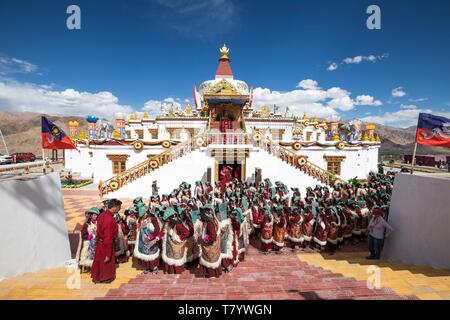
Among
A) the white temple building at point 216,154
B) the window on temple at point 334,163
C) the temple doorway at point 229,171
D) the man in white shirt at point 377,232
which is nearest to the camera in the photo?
the man in white shirt at point 377,232

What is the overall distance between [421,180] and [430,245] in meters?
1.58

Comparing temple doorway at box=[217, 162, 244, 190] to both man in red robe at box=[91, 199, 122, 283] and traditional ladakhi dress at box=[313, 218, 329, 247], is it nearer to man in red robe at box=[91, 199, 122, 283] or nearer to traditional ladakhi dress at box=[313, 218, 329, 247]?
traditional ladakhi dress at box=[313, 218, 329, 247]

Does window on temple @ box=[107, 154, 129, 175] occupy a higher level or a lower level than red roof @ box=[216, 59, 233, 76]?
lower

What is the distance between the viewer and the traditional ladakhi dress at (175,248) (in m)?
5.36

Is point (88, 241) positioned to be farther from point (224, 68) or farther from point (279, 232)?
point (224, 68)

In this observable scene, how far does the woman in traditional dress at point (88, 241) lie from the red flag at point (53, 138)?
217 centimetres

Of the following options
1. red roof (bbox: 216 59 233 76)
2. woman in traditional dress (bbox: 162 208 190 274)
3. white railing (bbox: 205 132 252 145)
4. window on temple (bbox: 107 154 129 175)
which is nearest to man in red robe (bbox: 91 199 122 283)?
woman in traditional dress (bbox: 162 208 190 274)

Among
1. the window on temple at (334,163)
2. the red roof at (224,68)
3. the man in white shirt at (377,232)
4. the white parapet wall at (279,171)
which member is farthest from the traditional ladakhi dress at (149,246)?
the red roof at (224,68)

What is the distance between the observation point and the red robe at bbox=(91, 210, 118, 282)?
4.73 meters

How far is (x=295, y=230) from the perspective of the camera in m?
7.25

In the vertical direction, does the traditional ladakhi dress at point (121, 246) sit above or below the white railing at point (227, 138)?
below

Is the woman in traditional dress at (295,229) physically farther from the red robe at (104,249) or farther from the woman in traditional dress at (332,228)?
the red robe at (104,249)

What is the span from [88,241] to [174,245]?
2.07 m

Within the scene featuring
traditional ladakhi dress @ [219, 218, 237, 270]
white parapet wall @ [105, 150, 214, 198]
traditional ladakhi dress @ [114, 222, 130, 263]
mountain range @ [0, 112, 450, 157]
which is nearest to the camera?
traditional ladakhi dress @ [219, 218, 237, 270]
